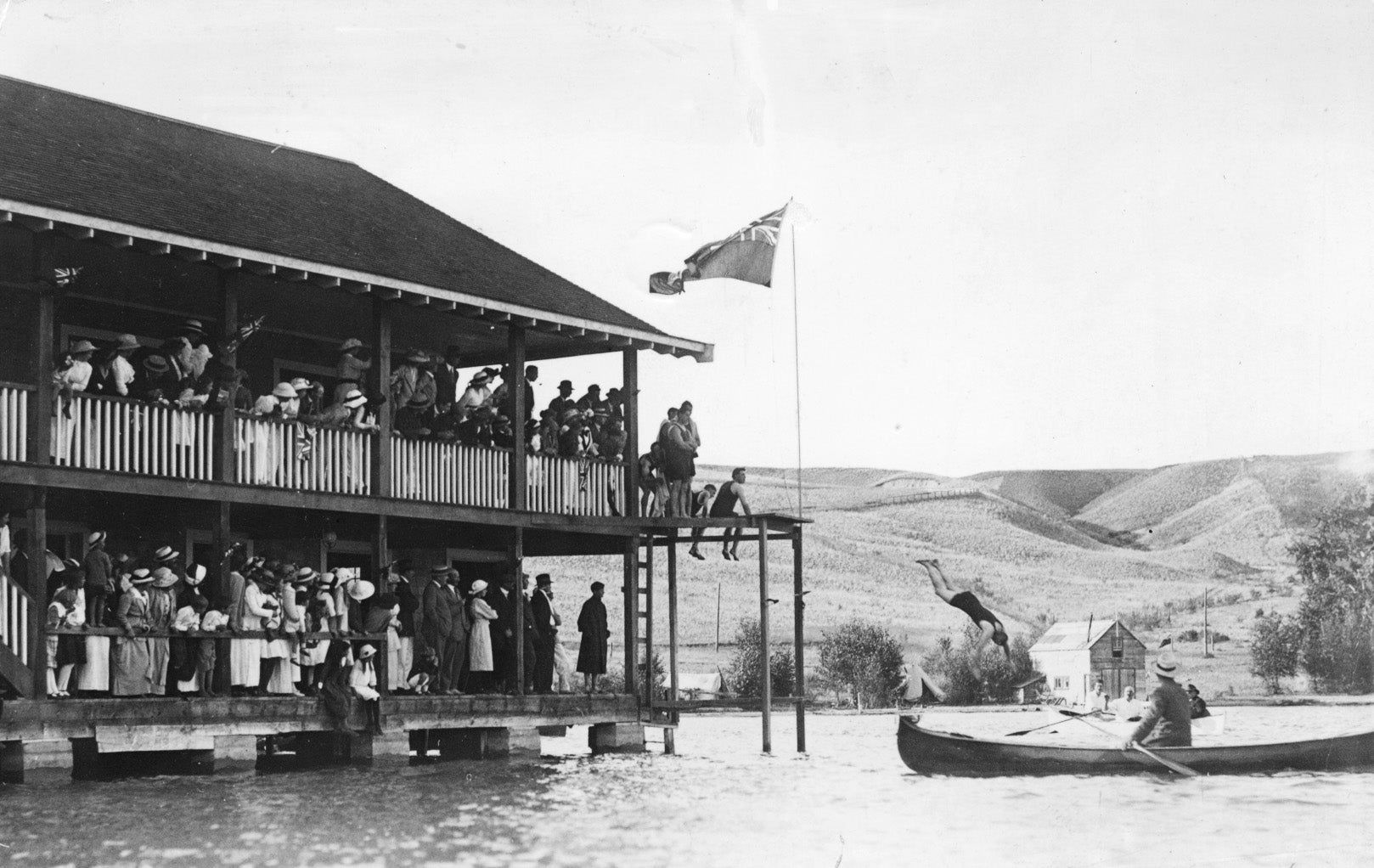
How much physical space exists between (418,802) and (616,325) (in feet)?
31.5

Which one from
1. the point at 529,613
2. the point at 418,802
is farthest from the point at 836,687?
the point at 418,802

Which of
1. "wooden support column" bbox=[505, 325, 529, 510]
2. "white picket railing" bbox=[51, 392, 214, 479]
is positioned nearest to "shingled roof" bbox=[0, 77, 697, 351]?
"wooden support column" bbox=[505, 325, 529, 510]

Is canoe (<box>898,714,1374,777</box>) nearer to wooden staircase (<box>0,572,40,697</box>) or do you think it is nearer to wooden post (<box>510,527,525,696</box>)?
wooden post (<box>510,527,525,696</box>)

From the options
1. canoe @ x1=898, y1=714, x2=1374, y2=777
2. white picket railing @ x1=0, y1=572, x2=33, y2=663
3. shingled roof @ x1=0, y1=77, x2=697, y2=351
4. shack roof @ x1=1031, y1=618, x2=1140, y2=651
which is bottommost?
shack roof @ x1=1031, y1=618, x2=1140, y2=651

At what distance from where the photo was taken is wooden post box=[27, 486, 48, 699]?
1947 centimetres

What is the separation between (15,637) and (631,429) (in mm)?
11172

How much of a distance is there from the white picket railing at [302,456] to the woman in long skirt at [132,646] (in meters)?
2.05

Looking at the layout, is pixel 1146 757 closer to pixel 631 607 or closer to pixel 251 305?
pixel 631 607

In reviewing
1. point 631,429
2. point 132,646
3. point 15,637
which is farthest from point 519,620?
point 15,637

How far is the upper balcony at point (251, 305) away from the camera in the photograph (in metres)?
20.4

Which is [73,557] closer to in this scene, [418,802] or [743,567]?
[418,802]

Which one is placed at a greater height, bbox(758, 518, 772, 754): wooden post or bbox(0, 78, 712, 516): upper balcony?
bbox(0, 78, 712, 516): upper balcony

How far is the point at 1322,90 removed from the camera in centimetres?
4894

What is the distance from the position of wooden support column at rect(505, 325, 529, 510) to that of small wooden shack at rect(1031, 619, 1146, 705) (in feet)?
144
